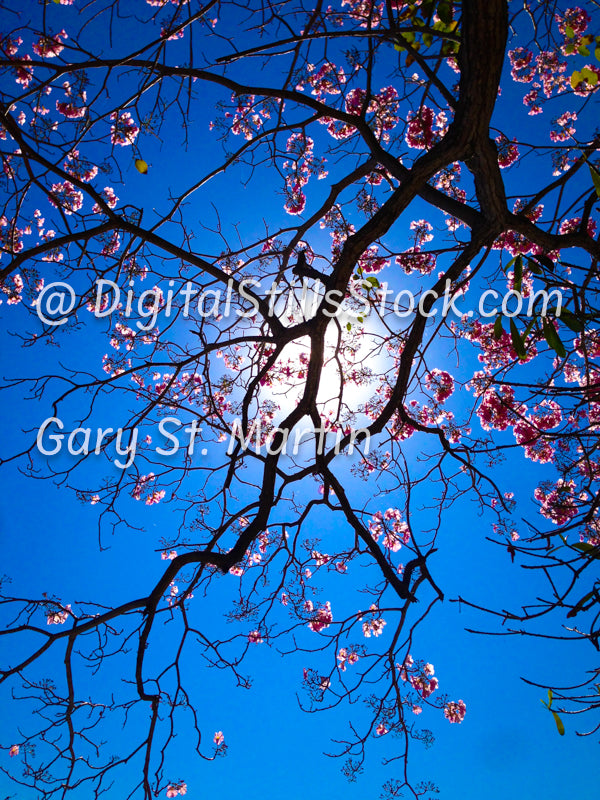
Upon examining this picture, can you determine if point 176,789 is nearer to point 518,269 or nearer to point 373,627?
point 373,627

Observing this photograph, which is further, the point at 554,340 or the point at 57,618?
the point at 57,618

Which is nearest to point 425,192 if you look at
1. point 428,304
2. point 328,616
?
point 428,304

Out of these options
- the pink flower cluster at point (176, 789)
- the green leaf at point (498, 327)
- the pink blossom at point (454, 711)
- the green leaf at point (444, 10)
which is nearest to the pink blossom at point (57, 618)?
the pink flower cluster at point (176, 789)

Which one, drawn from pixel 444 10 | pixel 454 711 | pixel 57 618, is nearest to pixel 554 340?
pixel 444 10

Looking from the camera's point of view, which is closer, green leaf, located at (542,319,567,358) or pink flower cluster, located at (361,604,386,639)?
green leaf, located at (542,319,567,358)

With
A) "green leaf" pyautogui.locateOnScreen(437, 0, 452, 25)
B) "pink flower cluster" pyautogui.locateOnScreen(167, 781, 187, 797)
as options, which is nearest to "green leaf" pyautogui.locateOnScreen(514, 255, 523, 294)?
"green leaf" pyautogui.locateOnScreen(437, 0, 452, 25)

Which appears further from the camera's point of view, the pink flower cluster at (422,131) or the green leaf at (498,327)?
the pink flower cluster at (422,131)

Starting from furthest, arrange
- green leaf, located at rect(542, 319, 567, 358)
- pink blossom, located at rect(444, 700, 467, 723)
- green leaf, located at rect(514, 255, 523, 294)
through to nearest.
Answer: pink blossom, located at rect(444, 700, 467, 723) < green leaf, located at rect(514, 255, 523, 294) < green leaf, located at rect(542, 319, 567, 358)

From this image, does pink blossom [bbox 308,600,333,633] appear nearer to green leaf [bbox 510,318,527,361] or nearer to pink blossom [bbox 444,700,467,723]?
pink blossom [bbox 444,700,467,723]

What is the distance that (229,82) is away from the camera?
7.36 ft

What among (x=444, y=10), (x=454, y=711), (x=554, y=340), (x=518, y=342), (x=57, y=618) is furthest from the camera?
(x=57, y=618)

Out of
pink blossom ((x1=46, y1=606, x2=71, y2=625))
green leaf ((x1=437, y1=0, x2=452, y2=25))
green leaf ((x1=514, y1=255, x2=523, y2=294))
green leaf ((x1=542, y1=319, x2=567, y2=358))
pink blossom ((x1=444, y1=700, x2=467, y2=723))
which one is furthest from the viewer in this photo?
pink blossom ((x1=46, y1=606, x2=71, y2=625))

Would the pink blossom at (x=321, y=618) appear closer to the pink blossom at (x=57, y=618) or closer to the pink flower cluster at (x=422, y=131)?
the pink blossom at (x=57, y=618)

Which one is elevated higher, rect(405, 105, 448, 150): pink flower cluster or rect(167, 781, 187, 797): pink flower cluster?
rect(405, 105, 448, 150): pink flower cluster
